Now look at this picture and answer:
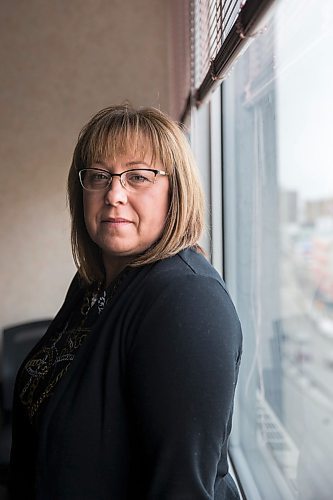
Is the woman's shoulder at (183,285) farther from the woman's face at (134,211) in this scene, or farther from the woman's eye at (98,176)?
the woman's eye at (98,176)

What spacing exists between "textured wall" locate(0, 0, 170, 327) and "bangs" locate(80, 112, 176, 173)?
1.94 meters

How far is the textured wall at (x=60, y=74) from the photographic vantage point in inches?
112

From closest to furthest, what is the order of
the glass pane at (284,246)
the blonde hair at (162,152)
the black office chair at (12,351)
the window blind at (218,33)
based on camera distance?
the window blind at (218,33), the blonde hair at (162,152), the glass pane at (284,246), the black office chair at (12,351)

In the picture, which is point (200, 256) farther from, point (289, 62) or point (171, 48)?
point (171, 48)

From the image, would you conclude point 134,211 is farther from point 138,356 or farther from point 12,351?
point 12,351

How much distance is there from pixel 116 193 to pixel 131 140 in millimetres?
103

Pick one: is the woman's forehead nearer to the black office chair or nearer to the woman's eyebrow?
the woman's eyebrow

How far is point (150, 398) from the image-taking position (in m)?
0.73

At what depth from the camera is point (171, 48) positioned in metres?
2.77

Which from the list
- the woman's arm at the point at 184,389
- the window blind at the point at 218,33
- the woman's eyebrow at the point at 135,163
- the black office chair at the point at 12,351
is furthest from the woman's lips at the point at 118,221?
the black office chair at the point at 12,351

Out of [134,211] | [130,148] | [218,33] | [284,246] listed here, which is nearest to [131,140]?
[130,148]

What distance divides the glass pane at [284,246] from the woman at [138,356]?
340 millimetres

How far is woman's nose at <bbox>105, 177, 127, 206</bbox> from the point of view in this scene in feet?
3.02

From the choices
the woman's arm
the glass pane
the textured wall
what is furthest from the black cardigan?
the textured wall
